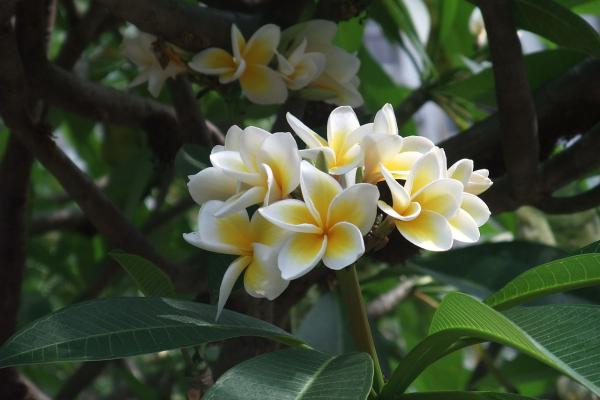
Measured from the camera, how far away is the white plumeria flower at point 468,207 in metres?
0.61

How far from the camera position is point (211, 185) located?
617 millimetres

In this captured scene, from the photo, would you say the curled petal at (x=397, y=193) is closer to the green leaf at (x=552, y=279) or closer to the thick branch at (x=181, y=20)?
the green leaf at (x=552, y=279)

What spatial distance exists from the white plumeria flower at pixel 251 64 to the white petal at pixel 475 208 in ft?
0.91

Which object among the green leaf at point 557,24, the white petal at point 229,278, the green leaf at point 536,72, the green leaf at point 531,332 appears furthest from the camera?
the green leaf at point 536,72

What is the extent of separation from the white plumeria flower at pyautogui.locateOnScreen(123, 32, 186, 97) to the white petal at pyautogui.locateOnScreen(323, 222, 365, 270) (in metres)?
0.39

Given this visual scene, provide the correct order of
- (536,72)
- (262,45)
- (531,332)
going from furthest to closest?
(536,72) < (262,45) < (531,332)

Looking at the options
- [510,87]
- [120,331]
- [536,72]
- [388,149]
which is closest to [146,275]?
[120,331]

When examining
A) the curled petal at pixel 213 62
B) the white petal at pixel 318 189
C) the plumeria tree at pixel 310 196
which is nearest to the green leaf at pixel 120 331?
the plumeria tree at pixel 310 196

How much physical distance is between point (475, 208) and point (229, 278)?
189 mm

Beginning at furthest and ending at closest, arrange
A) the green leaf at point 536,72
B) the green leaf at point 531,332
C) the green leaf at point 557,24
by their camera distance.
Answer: the green leaf at point 536,72 < the green leaf at point 557,24 < the green leaf at point 531,332

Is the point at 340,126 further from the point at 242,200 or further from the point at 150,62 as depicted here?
the point at 150,62

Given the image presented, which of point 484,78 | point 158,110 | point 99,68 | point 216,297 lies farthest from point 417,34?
point 216,297

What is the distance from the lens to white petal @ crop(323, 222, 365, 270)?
1.78 ft

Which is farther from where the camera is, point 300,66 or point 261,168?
point 300,66
